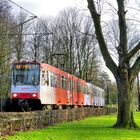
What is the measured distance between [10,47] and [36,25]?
46.0 ft

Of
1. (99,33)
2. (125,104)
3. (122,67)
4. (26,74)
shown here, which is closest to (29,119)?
(125,104)

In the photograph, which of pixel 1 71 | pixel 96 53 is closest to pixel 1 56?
pixel 1 71

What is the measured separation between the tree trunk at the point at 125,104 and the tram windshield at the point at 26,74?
25.6ft

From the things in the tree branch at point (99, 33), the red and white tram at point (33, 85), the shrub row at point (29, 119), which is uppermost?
the tree branch at point (99, 33)

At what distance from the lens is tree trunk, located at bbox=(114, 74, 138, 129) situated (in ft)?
76.2

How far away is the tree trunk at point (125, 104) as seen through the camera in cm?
2323

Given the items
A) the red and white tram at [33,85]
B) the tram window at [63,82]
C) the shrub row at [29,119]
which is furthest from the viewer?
the tram window at [63,82]

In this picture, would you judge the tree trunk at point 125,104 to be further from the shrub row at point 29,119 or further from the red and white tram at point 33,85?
the red and white tram at point 33,85

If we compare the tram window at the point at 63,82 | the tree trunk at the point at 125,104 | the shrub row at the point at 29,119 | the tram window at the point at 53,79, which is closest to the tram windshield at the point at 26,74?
the tram window at the point at 53,79

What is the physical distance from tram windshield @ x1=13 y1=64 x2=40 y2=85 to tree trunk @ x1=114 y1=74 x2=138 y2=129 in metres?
7.79

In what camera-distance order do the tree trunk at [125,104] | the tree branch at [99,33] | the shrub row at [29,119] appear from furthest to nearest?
the tree branch at [99,33] → the tree trunk at [125,104] → the shrub row at [29,119]

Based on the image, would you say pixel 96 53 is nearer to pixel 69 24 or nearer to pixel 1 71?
pixel 69 24

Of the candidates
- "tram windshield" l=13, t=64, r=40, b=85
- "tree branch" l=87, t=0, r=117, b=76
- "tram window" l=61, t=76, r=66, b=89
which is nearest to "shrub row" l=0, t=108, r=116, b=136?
→ "tram windshield" l=13, t=64, r=40, b=85

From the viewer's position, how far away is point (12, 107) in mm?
31359
